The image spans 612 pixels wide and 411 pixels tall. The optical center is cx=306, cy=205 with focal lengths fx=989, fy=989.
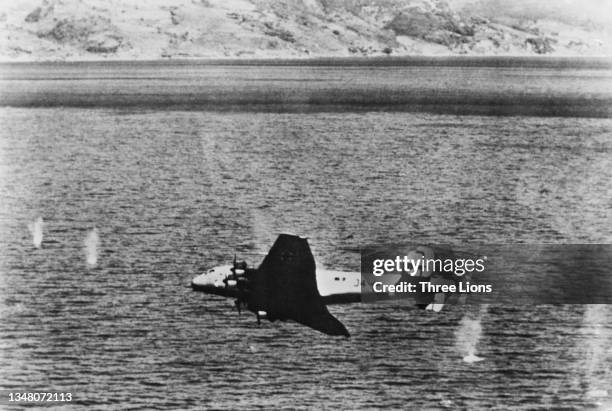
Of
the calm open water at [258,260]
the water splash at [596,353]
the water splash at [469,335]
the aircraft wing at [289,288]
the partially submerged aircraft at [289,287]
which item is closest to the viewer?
the aircraft wing at [289,288]

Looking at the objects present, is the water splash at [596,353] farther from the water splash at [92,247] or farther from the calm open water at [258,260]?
the water splash at [92,247]

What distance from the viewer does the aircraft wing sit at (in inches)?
2837

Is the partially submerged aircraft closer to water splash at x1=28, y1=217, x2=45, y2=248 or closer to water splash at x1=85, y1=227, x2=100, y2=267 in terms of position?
water splash at x1=85, y1=227, x2=100, y2=267

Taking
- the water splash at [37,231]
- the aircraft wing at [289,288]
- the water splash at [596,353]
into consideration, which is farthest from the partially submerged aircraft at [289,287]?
the water splash at [37,231]

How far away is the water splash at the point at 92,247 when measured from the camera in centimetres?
9875

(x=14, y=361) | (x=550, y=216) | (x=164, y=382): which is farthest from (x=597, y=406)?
(x=550, y=216)

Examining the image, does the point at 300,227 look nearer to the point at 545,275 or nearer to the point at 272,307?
the point at 545,275

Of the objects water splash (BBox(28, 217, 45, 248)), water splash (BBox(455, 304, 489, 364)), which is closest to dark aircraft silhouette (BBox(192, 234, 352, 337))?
water splash (BBox(455, 304, 489, 364))

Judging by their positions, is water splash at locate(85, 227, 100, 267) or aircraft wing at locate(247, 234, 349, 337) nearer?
aircraft wing at locate(247, 234, 349, 337)

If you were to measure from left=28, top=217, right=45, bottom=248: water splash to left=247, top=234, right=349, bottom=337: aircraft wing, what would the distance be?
1551 inches

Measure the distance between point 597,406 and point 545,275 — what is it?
982 inches

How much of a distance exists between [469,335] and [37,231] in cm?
5236

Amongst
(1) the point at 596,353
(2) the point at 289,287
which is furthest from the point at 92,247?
(1) the point at 596,353

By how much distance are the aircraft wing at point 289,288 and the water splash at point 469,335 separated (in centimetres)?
1050
